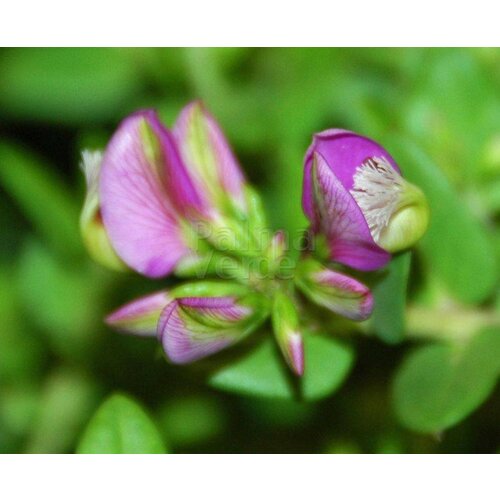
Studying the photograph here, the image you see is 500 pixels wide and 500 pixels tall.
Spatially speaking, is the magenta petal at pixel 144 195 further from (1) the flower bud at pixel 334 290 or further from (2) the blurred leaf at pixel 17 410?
(2) the blurred leaf at pixel 17 410

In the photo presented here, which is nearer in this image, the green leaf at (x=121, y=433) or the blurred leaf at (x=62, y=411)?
the green leaf at (x=121, y=433)

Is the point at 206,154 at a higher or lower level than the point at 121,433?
higher

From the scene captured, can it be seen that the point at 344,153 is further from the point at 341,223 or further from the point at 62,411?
the point at 62,411

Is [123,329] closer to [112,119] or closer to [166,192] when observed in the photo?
[166,192]

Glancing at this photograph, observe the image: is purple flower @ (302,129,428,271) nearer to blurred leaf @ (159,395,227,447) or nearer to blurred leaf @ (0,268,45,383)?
blurred leaf @ (159,395,227,447)

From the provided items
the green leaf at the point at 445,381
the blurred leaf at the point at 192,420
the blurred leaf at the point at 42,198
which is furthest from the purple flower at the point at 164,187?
the blurred leaf at the point at 42,198

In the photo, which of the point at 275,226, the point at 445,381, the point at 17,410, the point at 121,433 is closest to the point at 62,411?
the point at 17,410

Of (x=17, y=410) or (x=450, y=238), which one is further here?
(x=17, y=410)

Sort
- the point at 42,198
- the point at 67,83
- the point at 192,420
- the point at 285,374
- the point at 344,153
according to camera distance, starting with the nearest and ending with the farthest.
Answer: the point at 344,153
the point at 285,374
the point at 192,420
the point at 42,198
the point at 67,83
